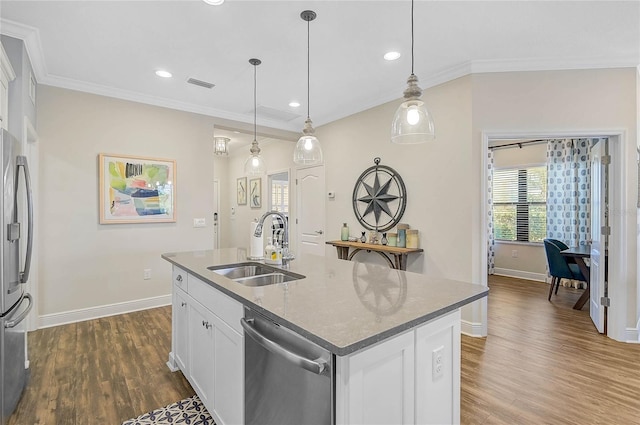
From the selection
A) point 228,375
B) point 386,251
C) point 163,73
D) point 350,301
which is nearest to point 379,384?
point 350,301

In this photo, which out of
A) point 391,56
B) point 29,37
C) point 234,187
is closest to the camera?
point 29,37

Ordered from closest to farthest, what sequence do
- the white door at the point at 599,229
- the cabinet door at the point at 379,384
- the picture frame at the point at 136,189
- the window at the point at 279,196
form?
the cabinet door at the point at 379,384 < the white door at the point at 599,229 < the picture frame at the point at 136,189 < the window at the point at 279,196

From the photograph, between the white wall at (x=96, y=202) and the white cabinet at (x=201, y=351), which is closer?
the white cabinet at (x=201, y=351)

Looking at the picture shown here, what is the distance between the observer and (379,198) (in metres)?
4.16

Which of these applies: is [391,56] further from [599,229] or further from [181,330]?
[181,330]

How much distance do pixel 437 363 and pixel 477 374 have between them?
1.39 meters

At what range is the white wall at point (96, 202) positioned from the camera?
11.4 feet

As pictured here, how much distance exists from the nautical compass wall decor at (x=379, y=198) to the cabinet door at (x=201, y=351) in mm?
2637

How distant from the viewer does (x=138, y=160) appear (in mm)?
3998

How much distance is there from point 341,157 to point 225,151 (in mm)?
2581

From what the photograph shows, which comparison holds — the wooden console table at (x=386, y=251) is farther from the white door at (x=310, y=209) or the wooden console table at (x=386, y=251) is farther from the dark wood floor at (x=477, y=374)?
the dark wood floor at (x=477, y=374)

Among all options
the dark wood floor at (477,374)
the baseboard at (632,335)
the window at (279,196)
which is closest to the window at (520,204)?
the dark wood floor at (477,374)

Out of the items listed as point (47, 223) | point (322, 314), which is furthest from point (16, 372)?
point (322, 314)

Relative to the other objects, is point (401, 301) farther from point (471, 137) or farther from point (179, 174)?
point (179, 174)
